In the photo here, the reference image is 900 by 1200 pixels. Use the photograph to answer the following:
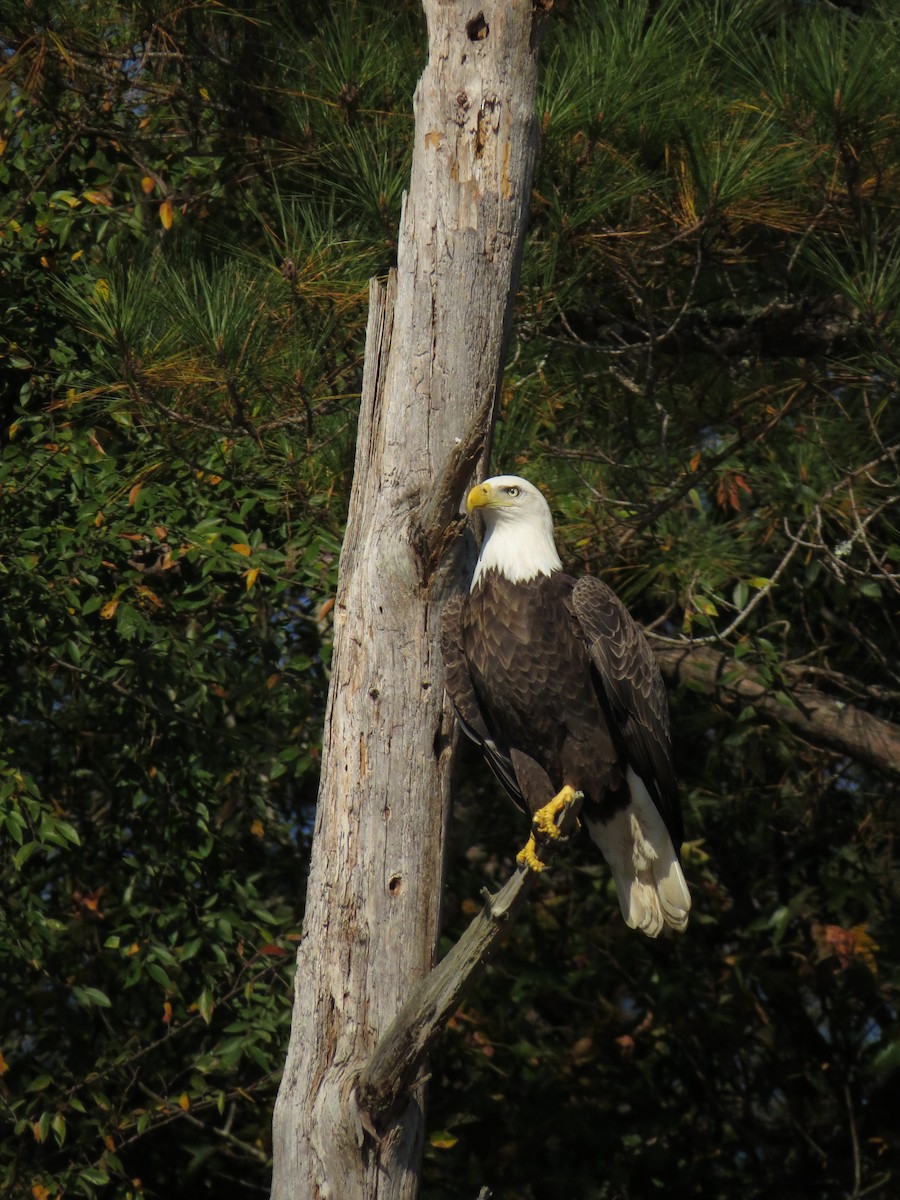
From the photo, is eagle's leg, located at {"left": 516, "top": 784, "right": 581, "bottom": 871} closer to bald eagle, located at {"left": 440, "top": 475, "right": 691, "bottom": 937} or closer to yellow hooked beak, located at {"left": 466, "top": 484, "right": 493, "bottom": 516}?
bald eagle, located at {"left": 440, "top": 475, "right": 691, "bottom": 937}

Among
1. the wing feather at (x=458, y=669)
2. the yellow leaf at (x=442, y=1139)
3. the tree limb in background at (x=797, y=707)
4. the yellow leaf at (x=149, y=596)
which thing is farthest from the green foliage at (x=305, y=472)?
the wing feather at (x=458, y=669)

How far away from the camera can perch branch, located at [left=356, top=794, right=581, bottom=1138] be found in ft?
8.24

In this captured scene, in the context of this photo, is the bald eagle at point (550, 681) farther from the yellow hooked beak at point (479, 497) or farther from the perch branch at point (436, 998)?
the perch branch at point (436, 998)

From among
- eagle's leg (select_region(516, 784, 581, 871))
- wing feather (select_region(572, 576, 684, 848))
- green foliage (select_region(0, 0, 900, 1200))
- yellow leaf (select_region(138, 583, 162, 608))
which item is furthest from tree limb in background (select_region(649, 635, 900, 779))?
yellow leaf (select_region(138, 583, 162, 608))

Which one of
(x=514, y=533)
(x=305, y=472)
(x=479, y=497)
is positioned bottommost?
(x=305, y=472)

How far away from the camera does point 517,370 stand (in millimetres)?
4059

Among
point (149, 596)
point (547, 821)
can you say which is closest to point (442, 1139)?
point (547, 821)

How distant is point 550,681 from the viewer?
3189mm

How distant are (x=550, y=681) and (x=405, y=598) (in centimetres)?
46

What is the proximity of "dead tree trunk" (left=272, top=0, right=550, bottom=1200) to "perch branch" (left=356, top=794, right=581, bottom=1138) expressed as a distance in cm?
12

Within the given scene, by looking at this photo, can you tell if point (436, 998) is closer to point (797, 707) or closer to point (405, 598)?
point (405, 598)

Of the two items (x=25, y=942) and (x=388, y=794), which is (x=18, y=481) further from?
(x=388, y=794)

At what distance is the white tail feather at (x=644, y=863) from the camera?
341 cm

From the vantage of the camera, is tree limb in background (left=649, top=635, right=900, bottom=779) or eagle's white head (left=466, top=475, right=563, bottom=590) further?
tree limb in background (left=649, top=635, right=900, bottom=779)
